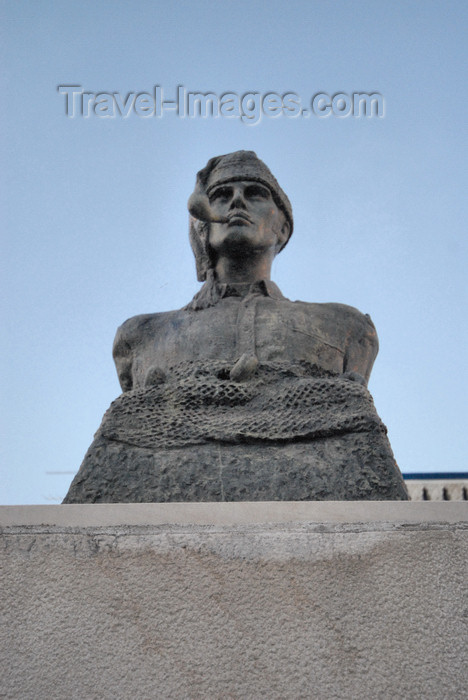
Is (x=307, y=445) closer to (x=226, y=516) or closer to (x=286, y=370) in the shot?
(x=286, y=370)

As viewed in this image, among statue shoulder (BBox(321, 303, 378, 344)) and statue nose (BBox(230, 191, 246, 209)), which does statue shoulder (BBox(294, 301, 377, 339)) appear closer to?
statue shoulder (BBox(321, 303, 378, 344))

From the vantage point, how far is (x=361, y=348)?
4582mm

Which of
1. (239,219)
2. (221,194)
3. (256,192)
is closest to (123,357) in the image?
(239,219)

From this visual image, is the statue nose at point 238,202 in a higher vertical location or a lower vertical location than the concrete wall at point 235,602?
higher

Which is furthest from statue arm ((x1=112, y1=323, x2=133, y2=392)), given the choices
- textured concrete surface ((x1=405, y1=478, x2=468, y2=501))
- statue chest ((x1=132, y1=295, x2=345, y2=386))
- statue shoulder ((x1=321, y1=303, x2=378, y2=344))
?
textured concrete surface ((x1=405, y1=478, x2=468, y2=501))

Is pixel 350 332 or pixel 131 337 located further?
pixel 131 337

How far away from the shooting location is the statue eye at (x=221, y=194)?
493 cm

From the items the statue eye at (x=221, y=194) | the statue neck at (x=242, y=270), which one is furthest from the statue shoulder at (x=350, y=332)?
the statue eye at (x=221, y=194)

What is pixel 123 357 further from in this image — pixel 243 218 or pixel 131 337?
pixel 243 218

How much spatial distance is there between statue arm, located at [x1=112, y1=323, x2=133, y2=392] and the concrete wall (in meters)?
2.33

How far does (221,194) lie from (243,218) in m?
0.27

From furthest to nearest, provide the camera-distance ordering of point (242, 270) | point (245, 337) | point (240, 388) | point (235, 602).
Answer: point (242, 270) → point (245, 337) → point (240, 388) → point (235, 602)

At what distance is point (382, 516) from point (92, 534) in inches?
33.7

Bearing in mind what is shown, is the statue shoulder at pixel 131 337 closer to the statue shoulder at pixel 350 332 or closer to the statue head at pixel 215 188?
the statue head at pixel 215 188
